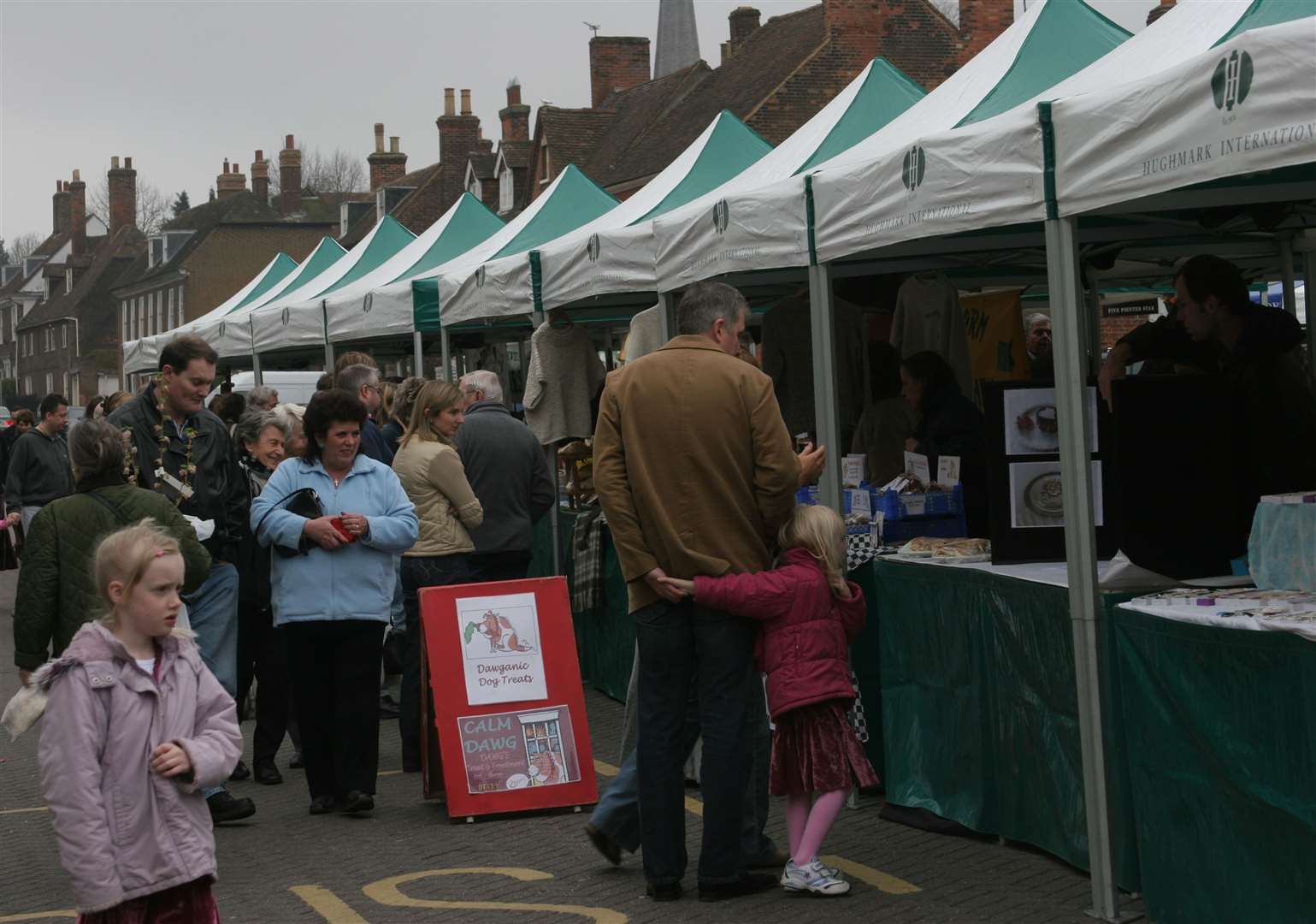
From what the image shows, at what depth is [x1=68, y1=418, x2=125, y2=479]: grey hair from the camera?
6.42m

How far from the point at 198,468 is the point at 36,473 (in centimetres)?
939

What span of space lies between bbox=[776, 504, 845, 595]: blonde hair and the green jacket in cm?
216

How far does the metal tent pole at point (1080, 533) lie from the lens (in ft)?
17.7

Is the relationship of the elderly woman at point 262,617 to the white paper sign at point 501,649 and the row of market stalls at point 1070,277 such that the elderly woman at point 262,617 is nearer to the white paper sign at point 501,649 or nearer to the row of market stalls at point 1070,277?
the white paper sign at point 501,649

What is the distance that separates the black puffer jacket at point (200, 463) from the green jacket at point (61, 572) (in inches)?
41.2

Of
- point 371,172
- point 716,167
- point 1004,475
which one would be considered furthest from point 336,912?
point 371,172

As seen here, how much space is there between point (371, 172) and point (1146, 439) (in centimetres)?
5891

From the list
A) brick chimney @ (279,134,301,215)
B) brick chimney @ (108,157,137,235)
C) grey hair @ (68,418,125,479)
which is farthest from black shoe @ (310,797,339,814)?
brick chimney @ (108,157,137,235)

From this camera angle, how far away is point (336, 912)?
6012 mm

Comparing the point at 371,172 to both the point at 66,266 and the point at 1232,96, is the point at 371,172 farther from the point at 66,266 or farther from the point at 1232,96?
the point at 1232,96

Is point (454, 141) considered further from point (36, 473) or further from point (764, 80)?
point (36, 473)

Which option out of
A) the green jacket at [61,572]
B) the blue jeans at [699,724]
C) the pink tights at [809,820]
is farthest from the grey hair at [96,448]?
the pink tights at [809,820]

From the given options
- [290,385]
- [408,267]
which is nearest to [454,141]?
[290,385]

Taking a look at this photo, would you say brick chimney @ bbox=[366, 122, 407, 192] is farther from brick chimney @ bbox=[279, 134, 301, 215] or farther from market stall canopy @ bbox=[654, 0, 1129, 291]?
market stall canopy @ bbox=[654, 0, 1129, 291]
